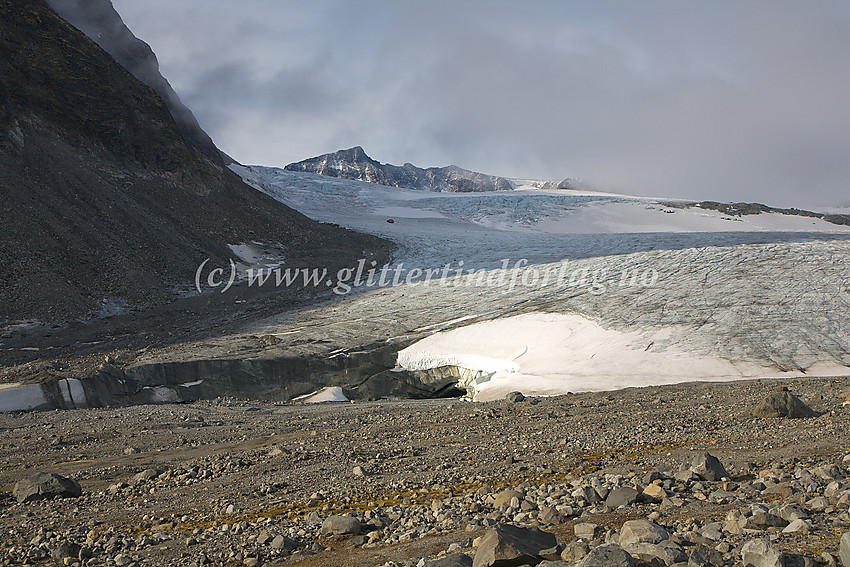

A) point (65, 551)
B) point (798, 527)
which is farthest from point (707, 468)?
point (65, 551)

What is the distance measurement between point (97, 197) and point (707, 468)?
2119 cm

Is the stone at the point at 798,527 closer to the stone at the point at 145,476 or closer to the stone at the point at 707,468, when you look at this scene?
the stone at the point at 707,468

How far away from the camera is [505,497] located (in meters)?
4.25

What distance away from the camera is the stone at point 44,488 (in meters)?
5.01

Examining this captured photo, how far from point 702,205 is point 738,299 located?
30.6 meters

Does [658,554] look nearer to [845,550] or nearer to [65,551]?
[845,550]

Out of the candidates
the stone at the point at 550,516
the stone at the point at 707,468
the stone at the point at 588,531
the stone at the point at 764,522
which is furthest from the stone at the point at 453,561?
the stone at the point at 707,468

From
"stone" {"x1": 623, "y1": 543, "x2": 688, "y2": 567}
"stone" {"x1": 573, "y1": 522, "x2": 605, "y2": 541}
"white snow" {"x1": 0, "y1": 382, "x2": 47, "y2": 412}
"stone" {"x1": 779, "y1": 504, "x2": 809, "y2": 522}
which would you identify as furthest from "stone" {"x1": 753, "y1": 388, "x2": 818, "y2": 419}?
"white snow" {"x1": 0, "y1": 382, "x2": 47, "y2": 412}

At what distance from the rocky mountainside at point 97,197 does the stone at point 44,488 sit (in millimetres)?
10914

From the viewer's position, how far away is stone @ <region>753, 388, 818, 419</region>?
6.79 meters

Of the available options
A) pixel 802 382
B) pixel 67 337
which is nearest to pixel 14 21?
pixel 67 337

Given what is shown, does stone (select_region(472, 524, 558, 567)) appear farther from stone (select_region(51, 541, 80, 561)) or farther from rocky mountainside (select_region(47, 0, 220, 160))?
rocky mountainside (select_region(47, 0, 220, 160))

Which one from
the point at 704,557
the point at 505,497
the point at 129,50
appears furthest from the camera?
the point at 129,50

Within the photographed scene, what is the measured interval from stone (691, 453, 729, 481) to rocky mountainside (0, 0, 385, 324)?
582 inches
